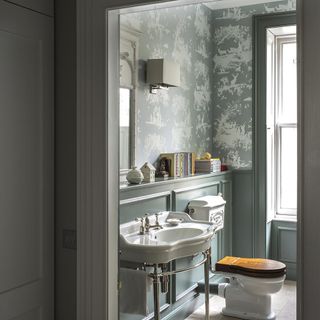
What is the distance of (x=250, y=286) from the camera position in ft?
12.8

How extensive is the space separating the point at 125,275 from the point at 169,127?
1.41 m

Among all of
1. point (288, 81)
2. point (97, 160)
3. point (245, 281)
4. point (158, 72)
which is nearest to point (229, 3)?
point (288, 81)

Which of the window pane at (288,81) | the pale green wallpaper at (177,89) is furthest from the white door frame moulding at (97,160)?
the window pane at (288,81)

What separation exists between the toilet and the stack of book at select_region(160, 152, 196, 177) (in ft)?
0.85

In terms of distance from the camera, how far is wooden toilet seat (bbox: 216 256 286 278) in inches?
150

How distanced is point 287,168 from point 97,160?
333cm

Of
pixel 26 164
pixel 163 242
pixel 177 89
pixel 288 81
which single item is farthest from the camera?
pixel 288 81

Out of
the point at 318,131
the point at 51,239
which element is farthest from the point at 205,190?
the point at 318,131

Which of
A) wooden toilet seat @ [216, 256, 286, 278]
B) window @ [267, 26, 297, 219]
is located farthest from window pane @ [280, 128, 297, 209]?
wooden toilet seat @ [216, 256, 286, 278]

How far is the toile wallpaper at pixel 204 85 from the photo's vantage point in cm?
379

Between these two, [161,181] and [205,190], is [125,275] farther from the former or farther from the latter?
[205,190]

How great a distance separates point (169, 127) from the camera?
400cm

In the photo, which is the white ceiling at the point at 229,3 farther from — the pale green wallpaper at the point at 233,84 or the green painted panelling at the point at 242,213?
the green painted panelling at the point at 242,213

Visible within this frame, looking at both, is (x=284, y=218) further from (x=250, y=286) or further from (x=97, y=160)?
(x=97, y=160)
